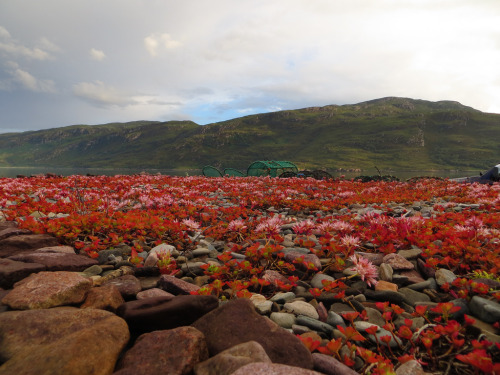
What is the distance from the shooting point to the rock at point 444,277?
12.4ft

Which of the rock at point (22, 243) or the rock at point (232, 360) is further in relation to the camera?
the rock at point (22, 243)

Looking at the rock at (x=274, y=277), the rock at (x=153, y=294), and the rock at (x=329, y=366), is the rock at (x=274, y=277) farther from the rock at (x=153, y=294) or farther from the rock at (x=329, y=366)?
the rock at (x=329, y=366)

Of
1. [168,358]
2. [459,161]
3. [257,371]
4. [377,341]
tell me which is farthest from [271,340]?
[459,161]

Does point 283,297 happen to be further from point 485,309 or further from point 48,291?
point 48,291

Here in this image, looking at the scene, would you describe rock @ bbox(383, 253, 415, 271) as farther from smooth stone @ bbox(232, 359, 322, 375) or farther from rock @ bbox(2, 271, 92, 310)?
rock @ bbox(2, 271, 92, 310)

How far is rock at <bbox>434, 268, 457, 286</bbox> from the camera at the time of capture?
3.77 meters

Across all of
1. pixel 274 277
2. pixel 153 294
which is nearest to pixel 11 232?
pixel 153 294

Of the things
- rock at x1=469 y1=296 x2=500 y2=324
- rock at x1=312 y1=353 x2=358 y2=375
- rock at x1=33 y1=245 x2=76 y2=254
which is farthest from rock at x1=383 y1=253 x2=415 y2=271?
rock at x1=33 y1=245 x2=76 y2=254

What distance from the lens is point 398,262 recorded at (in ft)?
14.1

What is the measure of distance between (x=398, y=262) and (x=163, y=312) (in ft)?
11.1

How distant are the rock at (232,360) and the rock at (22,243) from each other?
15.2ft

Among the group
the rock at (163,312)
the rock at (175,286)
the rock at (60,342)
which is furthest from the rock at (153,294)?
the rock at (60,342)

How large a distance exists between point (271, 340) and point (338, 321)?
100 centimetres

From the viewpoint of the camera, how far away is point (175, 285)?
3621mm
